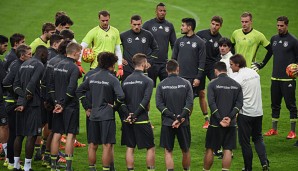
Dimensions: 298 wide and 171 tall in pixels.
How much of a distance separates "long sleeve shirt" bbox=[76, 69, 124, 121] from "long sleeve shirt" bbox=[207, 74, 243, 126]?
5.87ft

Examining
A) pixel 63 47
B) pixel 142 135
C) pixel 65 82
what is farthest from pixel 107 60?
pixel 142 135

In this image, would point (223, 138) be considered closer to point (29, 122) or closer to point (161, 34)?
point (29, 122)

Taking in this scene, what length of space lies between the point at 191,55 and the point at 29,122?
16.4 ft

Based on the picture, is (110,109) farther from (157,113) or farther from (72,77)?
(157,113)

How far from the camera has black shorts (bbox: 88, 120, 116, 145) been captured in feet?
50.5

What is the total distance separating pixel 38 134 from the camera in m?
16.1

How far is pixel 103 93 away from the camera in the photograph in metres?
15.3

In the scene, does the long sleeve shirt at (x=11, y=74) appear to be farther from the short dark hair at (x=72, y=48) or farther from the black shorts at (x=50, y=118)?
the short dark hair at (x=72, y=48)

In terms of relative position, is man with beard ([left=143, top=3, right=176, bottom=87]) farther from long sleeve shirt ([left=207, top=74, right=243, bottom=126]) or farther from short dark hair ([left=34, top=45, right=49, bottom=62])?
long sleeve shirt ([left=207, top=74, right=243, bottom=126])

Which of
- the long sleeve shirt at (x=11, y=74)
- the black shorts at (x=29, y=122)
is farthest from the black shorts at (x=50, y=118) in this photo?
the long sleeve shirt at (x=11, y=74)

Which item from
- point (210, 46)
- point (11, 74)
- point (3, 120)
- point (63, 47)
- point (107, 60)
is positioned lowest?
point (3, 120)

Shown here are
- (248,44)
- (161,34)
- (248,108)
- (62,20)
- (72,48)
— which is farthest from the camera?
(161,34)

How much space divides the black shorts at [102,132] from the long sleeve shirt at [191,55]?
436cm

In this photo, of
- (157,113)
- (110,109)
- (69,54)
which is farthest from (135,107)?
(157,113)
